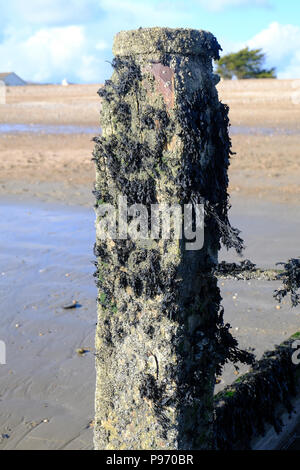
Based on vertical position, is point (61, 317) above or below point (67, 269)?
below

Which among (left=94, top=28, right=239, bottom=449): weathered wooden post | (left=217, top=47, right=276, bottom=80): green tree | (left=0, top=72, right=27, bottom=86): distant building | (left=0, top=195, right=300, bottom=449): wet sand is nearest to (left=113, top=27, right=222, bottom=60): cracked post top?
(left=94, top=28, right=239, bottom=449): weathered wooden post

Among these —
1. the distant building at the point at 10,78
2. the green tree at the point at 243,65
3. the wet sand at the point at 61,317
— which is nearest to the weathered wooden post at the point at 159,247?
A: the wet sand at the point at 61,317

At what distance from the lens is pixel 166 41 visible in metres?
2.08

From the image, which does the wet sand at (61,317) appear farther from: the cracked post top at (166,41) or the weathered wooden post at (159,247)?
the cracked post top at (166,41)

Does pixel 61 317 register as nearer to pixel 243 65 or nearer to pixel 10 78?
pixel 243 65

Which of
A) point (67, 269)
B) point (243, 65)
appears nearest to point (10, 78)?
point (243, 65)

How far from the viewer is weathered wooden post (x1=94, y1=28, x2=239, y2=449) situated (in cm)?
212

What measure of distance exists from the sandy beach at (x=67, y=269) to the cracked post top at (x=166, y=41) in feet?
9.87

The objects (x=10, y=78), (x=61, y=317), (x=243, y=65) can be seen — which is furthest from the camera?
(x=10, y=78)

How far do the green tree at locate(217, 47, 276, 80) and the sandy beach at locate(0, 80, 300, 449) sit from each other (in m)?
16.8

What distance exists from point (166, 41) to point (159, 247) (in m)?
0.74

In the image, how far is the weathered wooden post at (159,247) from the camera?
2123 mm
